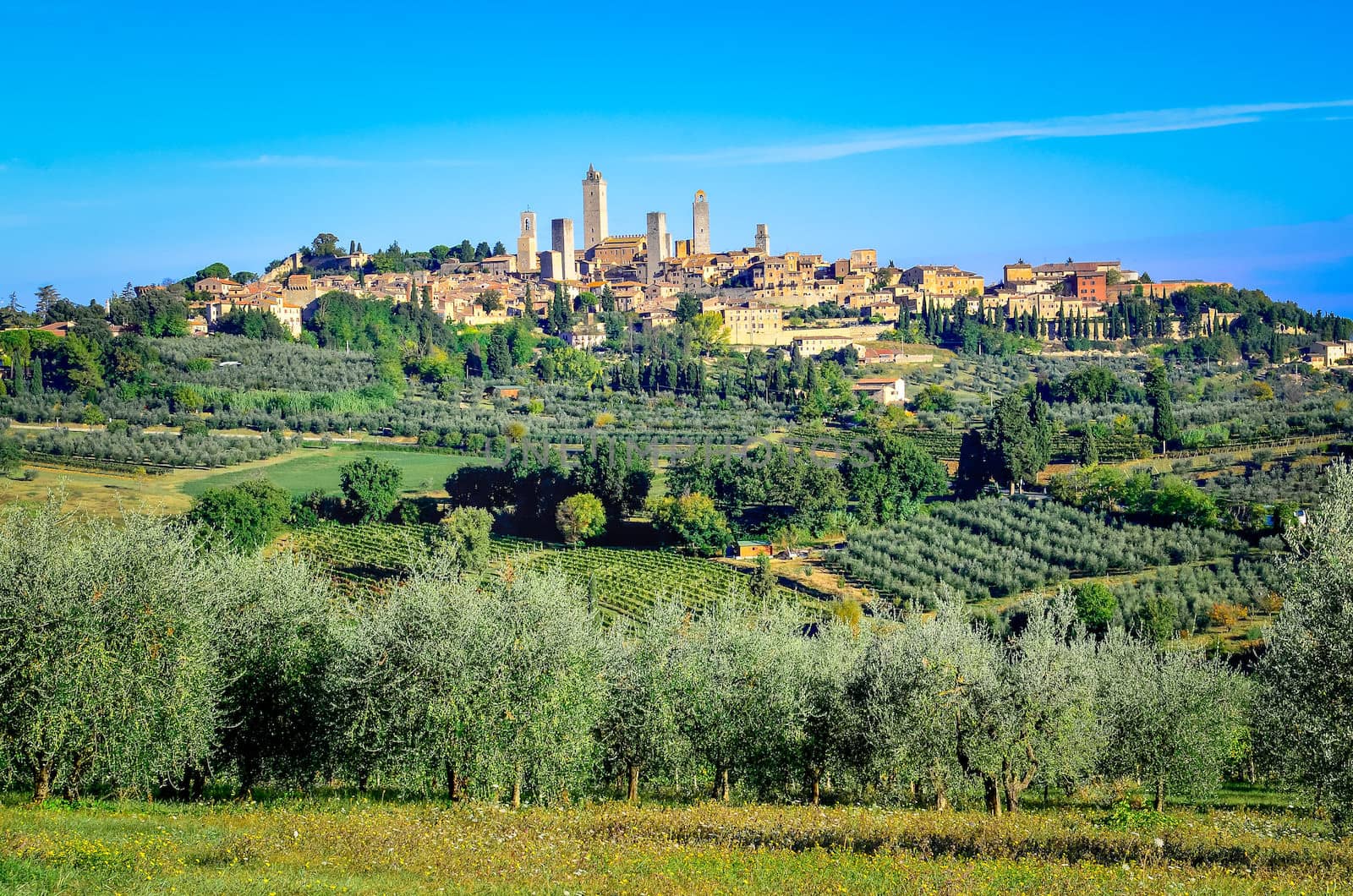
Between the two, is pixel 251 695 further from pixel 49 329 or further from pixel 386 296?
pixel 386 296

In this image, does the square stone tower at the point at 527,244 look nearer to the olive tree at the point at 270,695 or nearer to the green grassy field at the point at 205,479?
the green grassy field at the point at 205,479

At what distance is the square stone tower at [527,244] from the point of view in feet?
359

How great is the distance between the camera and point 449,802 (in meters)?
12.8

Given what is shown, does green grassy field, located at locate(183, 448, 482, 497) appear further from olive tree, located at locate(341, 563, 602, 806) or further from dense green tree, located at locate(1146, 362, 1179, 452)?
olive tree, located at locate(341, 563, 602, 806)

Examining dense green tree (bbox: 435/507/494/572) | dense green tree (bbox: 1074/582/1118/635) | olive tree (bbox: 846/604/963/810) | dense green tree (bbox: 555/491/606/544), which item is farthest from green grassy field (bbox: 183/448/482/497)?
olive tree (bbox: 846/604/963/810)

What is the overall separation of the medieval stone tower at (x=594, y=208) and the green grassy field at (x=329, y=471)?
2684 inches

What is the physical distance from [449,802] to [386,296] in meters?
75.3

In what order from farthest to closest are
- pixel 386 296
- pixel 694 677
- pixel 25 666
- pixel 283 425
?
pixel 386 296 → pixel 283 425 → pixel 694 677 → pixel 25 666

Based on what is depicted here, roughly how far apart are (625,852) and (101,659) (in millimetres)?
5806

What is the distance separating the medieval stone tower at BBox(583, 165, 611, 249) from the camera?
117 meters

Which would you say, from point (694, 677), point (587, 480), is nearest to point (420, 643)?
point (694, 677)

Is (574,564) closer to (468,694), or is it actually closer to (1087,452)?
(1087,452)

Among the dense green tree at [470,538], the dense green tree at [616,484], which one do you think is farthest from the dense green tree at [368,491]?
the dense green tree at [616,484]

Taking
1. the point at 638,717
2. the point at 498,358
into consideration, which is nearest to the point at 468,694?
the point at 638,717
